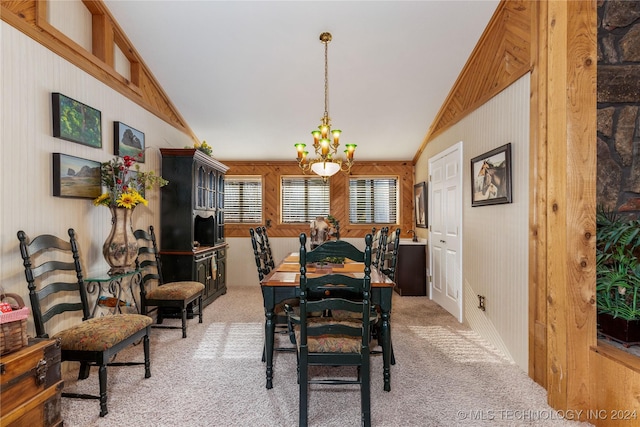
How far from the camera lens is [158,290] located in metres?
3.65

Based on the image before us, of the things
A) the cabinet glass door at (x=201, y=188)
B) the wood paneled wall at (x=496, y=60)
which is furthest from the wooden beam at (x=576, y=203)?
the cabinet glass door at (x=201, y=188)

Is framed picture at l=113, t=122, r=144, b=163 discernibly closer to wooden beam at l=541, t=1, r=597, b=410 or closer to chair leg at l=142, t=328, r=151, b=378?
chair leg at l=142, t=328, r=151, b=378

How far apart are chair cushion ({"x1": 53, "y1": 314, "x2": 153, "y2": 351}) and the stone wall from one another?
355 centimetres

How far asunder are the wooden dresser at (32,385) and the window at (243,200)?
4541mm

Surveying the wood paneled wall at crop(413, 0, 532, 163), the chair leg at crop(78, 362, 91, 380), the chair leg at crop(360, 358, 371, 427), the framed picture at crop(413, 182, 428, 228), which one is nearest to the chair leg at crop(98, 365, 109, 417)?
the chair leg at crop(78, 362, 91, 380)

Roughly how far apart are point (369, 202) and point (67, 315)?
473cm

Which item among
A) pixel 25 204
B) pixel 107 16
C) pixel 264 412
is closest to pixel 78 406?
pixel 264 412

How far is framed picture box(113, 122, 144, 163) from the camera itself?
11.6 feet

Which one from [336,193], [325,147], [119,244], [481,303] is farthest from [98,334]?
[336,193]

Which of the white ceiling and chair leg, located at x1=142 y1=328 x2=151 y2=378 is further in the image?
the white ceiling

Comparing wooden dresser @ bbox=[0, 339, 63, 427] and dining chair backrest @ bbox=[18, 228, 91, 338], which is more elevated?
dining chair backrest @ bbox=[18, 228, 91, 338]

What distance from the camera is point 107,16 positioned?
341 cm

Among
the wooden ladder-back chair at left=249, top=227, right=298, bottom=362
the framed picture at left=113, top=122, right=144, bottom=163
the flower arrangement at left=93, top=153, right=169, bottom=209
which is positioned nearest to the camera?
the wooden ladder-back chair at left=249, top=227, right=298, bottom=362

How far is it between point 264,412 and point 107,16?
12.5 ft
